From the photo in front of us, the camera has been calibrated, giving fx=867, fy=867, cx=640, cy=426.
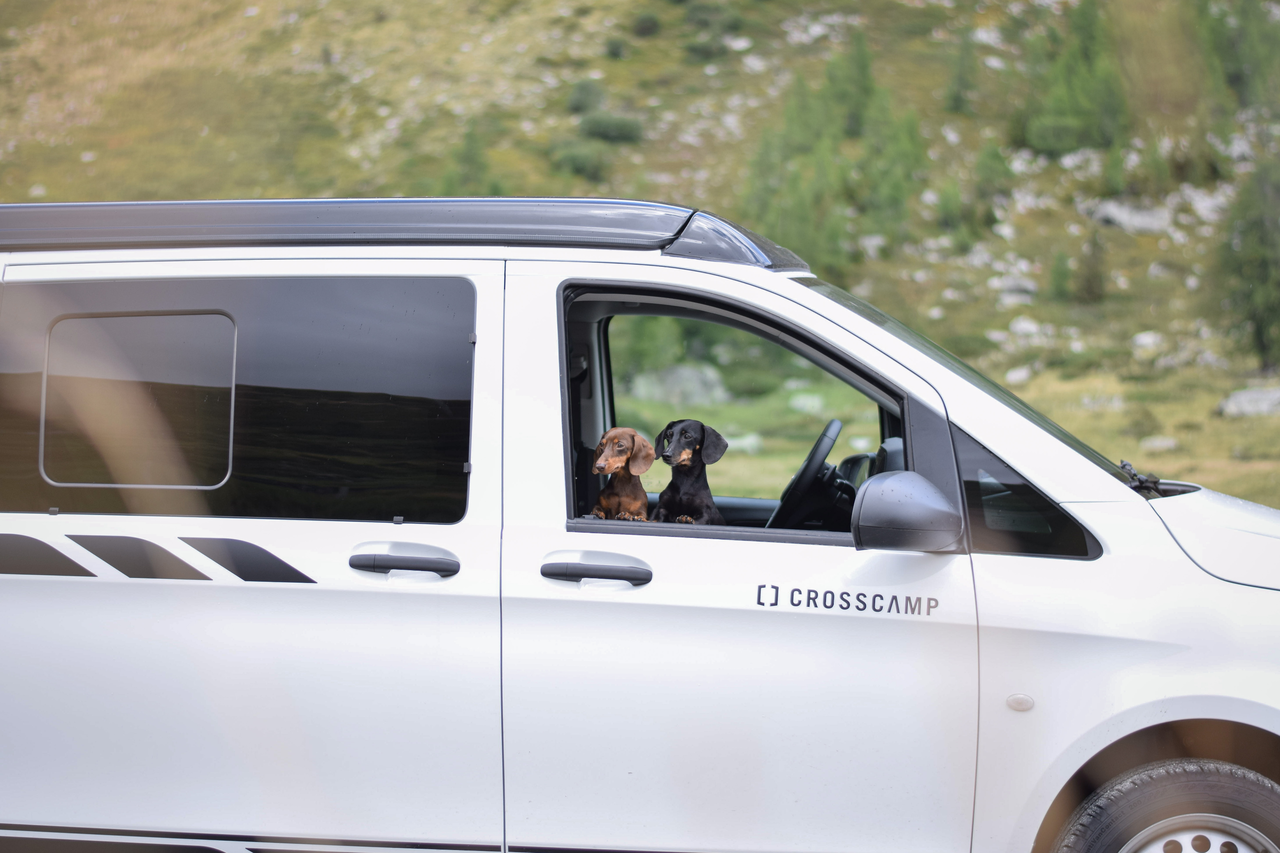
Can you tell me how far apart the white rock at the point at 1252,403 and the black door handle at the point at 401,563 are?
11.6 meters

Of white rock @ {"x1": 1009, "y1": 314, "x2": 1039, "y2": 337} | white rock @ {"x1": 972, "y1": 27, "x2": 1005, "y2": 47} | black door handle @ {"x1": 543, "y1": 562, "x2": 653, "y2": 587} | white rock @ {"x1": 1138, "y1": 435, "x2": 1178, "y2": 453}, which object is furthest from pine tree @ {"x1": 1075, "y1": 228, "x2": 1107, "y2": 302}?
black door handle @ {"x1": 543, "y1": 562, "x2": 653, "y2": 587}

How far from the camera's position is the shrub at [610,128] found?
1434 cm

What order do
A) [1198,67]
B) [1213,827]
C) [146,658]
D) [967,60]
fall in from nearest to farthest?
[1213,827], [146,658], [1198,67], [967,60]

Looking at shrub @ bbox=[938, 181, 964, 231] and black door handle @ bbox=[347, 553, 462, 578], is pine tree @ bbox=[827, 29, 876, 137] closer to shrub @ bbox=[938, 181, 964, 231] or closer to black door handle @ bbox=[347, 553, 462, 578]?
shrub @ bbox=[938, 181, 964, 231]

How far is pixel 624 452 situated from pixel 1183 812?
1.52 meters

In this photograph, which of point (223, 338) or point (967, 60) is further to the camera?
point (967, 60)

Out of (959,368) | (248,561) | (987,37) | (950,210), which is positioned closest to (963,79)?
(987,37)

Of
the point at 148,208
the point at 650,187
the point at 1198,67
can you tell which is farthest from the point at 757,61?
the point at 148,208

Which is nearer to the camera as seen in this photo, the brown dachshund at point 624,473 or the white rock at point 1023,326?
the brown dachshund at point 624,473

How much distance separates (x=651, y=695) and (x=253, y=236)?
57.4 inches

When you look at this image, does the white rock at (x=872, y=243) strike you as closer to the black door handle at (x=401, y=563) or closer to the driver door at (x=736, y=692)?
the driver door at (x=736, y=692)

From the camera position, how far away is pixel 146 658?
2.02m

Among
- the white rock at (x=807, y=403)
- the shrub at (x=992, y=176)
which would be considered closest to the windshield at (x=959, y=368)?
the white rock at (x=807, y=403)

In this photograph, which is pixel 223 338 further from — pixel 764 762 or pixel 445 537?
pixel 764 762
